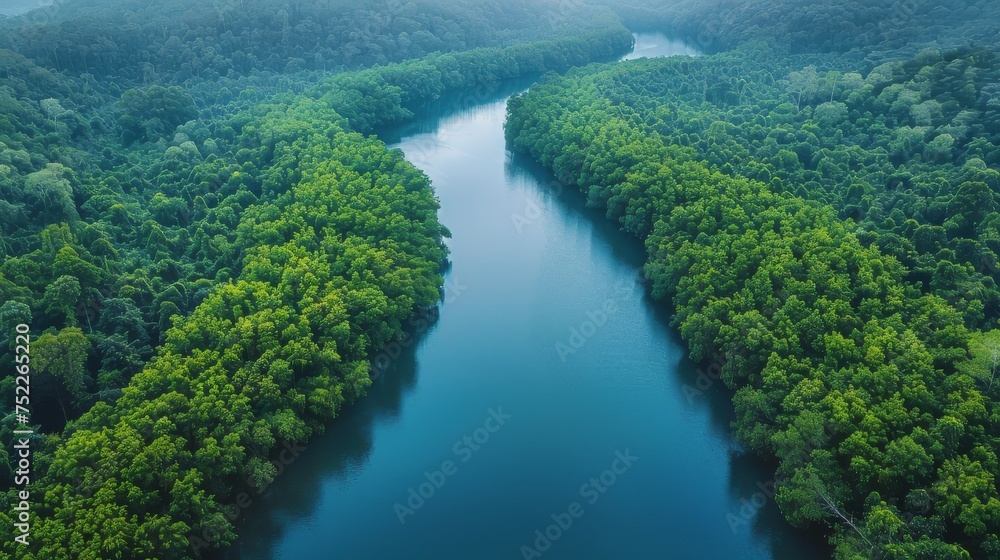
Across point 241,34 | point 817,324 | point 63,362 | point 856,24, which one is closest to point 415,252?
point 63,362

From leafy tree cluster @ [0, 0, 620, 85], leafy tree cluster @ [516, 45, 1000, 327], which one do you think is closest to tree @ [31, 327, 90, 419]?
leafy tree cluster @ [516, 45, 1000, 327]

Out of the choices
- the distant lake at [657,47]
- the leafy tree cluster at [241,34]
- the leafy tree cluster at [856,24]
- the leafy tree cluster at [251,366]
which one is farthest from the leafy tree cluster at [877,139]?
the leafy tree cluster at [241,34]

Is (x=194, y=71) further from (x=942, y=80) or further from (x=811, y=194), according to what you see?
(x=942, y=80)

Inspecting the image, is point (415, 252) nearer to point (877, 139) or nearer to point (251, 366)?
point (251, 366)

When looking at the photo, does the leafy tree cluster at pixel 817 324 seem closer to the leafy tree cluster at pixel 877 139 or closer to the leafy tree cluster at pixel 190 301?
the leafy tree cluster at pixel 877 139

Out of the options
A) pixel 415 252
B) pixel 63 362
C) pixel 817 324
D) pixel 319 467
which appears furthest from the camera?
pixel 415 252

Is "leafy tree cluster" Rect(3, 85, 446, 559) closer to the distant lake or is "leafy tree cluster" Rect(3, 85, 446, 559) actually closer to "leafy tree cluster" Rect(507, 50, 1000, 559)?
"leafy tree cluster" Rect(507, 50, 1000, 559)

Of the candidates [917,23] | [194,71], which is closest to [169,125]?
[194,71]
